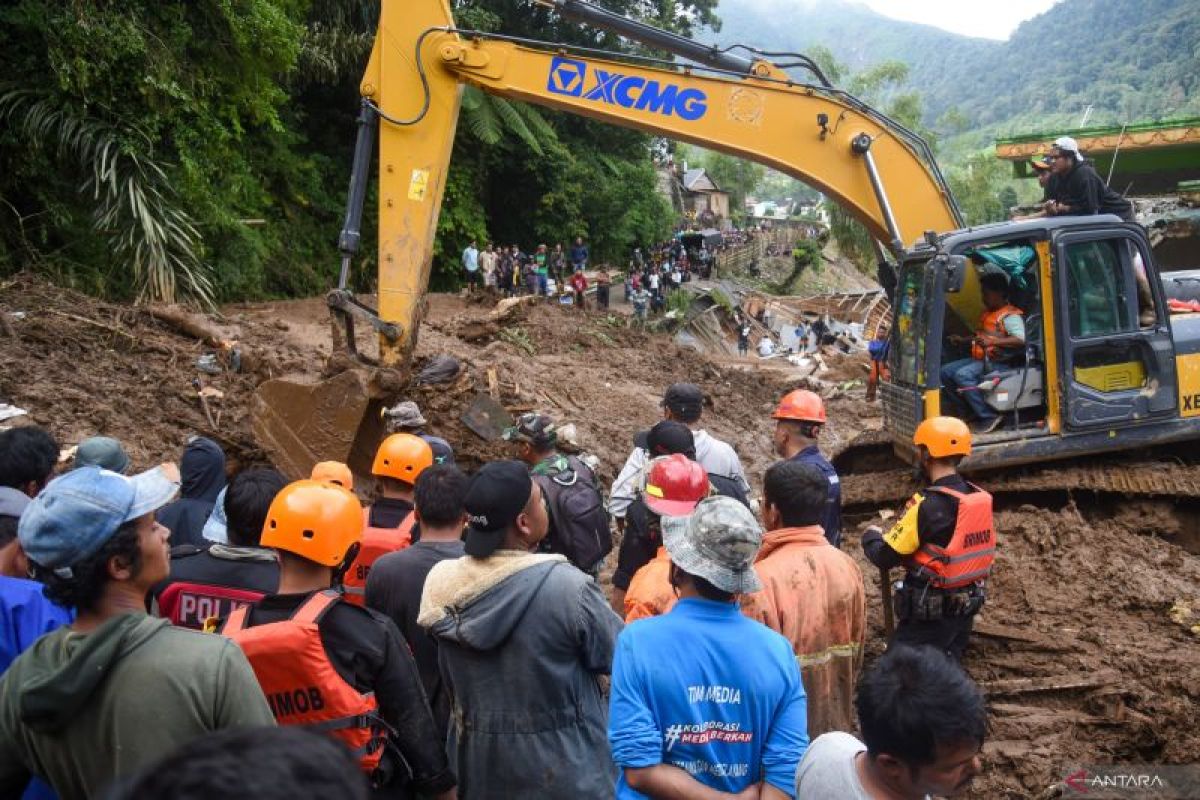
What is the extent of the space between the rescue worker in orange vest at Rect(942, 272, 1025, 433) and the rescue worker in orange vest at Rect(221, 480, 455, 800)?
18.3ft

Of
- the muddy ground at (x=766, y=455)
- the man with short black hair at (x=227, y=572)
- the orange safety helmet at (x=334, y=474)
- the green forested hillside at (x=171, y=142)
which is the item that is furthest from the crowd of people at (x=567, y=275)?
the man with short black hair at (x=227, y=572)

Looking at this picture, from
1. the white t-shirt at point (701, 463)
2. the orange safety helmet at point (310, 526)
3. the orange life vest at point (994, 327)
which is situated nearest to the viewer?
the orange safety helmet at point (310, 526)

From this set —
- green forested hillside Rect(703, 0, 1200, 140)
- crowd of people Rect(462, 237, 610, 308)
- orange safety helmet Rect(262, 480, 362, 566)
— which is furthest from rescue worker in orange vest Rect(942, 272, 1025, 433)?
green forested hillside Rect(703, 0, 1200, 140)

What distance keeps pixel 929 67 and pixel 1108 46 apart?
76374 millimetres

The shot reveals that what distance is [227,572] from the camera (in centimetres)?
323

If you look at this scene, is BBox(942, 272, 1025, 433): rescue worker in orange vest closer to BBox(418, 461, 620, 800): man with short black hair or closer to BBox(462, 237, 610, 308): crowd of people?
BBox(418, 461, 620, 800): man with short black hair

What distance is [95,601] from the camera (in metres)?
2.14

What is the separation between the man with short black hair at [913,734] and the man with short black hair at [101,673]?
127 centimetres

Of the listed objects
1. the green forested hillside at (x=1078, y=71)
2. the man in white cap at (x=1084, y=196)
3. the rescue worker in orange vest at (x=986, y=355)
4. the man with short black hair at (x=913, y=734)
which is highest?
the green forested hillside at (x=1078, y=71)

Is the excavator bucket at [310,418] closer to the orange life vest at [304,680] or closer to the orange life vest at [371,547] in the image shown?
the orange life vest at [371,547]

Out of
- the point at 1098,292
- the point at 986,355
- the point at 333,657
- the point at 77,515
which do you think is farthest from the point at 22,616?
the point at 1098,292

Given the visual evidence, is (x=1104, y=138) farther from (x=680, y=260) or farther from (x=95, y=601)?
(x=95, y=601)

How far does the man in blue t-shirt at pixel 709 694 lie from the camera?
93.0 inches

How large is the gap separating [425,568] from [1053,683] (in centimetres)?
375
